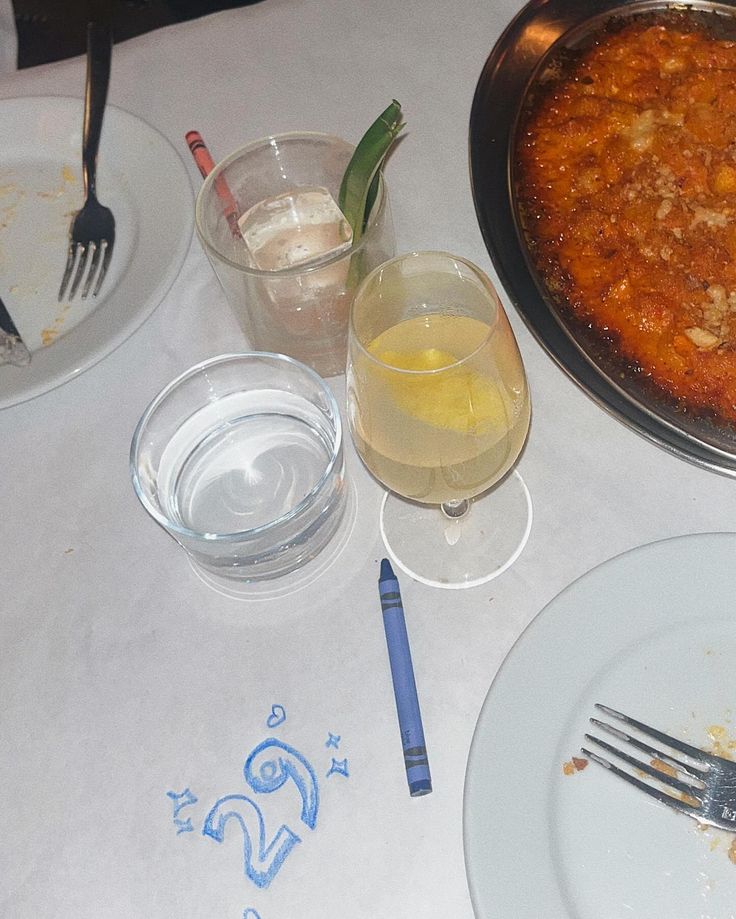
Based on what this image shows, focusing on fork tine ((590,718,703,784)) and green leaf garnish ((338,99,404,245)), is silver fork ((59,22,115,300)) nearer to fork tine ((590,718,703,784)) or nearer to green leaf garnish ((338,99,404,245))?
green leaf garnish ((338,99,404,245))

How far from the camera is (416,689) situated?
68 centimetres

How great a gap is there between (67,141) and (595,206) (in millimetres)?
635

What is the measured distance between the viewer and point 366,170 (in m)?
0.74

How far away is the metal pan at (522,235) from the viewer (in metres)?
0.74

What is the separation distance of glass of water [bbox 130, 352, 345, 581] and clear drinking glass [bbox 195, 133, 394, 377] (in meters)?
0.04

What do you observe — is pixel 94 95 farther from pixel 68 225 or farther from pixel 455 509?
Result: pixel 455 509

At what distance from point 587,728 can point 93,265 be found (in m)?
0.69

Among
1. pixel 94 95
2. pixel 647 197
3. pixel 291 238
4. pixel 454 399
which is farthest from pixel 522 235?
pixel 94 95

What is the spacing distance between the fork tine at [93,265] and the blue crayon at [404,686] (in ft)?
1.53

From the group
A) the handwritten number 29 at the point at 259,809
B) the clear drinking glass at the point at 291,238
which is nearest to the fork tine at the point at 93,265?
the clear drinking glass at the point at 291,238

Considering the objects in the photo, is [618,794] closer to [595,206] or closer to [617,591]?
[617,591]

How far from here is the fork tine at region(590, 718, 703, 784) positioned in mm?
591

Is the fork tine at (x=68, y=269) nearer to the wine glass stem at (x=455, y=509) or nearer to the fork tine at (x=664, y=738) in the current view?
the wine glass stem at (x=455, y=509)

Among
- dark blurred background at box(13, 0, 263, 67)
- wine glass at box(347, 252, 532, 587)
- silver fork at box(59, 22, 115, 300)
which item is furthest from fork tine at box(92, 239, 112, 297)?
dark blurred background at box(13, 0, 263, 67)
